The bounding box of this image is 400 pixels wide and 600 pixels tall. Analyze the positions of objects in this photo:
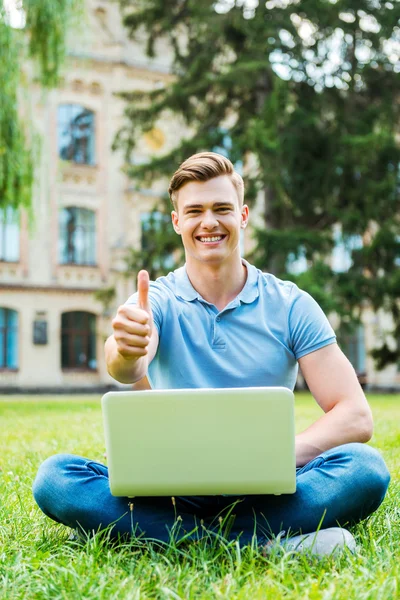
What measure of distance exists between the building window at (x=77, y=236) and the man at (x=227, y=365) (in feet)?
68.7

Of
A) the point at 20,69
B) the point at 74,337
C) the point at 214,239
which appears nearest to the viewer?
the point at 214,239

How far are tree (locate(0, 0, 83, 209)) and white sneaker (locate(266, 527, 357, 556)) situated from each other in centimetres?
985

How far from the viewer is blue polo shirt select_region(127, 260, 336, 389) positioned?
268 centimetres

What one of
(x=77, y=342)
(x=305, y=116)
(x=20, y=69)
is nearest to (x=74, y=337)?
(x=77, y=342)

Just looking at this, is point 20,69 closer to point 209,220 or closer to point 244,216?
point 244,216

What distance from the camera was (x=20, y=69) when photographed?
11.5m

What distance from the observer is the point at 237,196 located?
2898 mm

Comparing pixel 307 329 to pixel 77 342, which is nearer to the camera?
pixel 307 329

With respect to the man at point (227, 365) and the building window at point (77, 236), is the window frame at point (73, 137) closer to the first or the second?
the building window at point (77, 236)

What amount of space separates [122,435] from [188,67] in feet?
51.7

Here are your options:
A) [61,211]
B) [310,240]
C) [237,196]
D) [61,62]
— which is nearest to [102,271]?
[61,211]

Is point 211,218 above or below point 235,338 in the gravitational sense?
above

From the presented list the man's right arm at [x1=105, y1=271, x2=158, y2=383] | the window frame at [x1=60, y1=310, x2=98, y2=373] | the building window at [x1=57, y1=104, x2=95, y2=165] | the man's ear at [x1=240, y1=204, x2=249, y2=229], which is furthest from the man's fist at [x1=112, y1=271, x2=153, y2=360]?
the building window at [x1=57, y1=104, x2=95, y2=165]

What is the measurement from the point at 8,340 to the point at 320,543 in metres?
20.7
